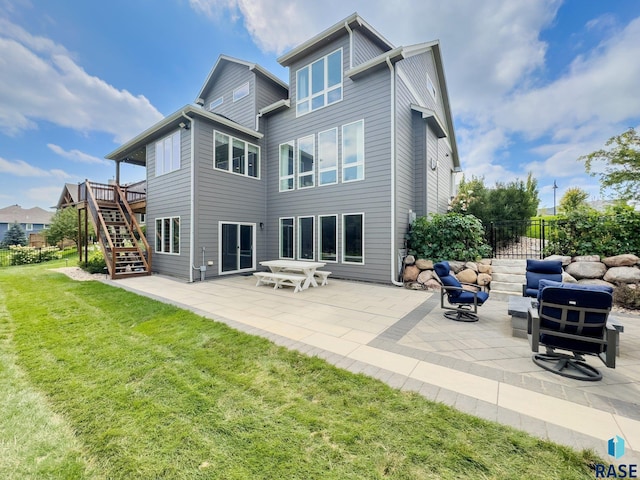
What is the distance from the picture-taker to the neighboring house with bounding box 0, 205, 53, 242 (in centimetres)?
3419

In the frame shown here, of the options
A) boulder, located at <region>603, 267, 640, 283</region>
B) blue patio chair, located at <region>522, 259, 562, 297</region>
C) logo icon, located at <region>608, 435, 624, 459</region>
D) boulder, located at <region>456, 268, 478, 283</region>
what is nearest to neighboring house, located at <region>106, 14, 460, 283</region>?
boulder, located at <region>456, 268, 478, 283</region>

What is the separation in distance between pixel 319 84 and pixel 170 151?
6.19 meters

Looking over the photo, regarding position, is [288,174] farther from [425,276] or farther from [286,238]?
[425,276]

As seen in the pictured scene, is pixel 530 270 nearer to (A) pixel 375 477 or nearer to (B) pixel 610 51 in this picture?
(A) pixel 375 477

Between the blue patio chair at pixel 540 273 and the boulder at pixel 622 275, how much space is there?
1.58m

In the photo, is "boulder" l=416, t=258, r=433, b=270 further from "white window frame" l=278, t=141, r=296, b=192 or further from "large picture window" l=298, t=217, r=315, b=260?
"white window frame" l=278, t=141, r=296, b=192

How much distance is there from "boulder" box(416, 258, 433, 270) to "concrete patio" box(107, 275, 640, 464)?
1.49 m

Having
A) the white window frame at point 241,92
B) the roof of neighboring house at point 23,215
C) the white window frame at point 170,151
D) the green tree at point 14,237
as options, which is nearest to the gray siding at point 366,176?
Result: the white window frame at point 241,92

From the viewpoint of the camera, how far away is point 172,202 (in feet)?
32.0

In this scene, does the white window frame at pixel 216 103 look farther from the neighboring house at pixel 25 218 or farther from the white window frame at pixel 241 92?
the neighboring house at pixel 25 218

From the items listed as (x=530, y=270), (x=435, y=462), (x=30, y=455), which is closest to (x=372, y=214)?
(x=530, y=270)

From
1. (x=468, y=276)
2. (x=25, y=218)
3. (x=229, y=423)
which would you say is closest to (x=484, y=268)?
(x=468, y=276)

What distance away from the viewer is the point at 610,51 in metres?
9.88

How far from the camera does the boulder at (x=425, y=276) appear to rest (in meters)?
7.67
